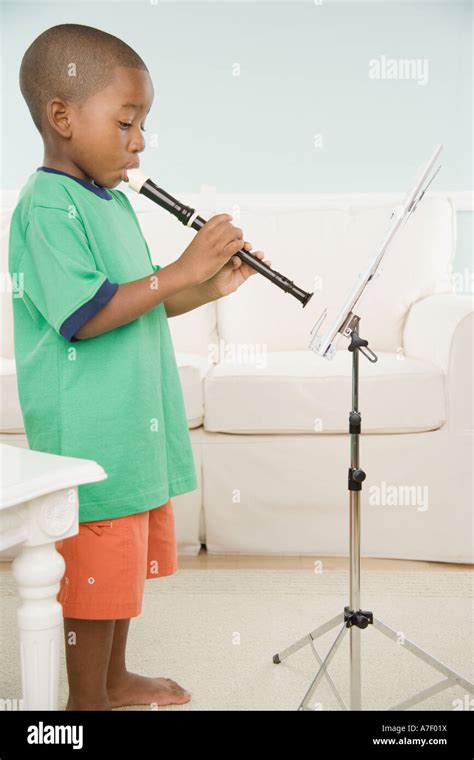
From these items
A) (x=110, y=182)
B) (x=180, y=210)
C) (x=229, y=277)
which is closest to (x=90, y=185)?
(x=110, y=182)

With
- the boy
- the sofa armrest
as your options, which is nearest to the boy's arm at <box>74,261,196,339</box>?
the boy

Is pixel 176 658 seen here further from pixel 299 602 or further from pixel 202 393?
pixel 202 393

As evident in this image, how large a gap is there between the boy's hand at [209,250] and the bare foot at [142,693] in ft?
2.11

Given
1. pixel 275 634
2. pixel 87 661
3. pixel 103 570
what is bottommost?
pixel 275 634

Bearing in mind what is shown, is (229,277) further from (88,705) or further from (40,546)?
(88,705)

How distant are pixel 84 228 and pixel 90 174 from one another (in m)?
0.08

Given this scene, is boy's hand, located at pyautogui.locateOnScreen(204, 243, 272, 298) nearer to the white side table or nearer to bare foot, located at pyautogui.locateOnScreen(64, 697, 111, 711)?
the white side table

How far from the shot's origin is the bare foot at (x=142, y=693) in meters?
1.31

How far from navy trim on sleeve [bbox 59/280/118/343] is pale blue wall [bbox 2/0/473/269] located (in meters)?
1.86

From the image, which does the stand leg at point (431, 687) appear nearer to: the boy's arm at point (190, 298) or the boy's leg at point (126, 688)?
the boy's leg at point (126, 688)

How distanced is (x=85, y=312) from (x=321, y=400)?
3.15 ft

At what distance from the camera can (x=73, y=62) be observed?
111 centimetres

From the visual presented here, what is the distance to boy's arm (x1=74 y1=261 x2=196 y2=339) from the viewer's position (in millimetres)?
1077

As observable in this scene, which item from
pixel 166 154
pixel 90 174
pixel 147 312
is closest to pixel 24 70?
pixel 90 174
